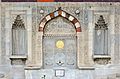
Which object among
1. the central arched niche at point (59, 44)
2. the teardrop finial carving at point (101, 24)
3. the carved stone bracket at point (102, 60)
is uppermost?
the teardrop finial carving at point (101, 24)

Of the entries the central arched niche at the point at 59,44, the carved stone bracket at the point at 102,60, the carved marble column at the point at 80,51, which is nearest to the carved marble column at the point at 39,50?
the central arched niche at the point at 59,44

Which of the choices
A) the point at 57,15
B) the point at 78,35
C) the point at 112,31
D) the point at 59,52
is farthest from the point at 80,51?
the point at 57,15

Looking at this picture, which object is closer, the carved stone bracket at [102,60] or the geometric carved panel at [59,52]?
the carved stone bracket at [102,60]

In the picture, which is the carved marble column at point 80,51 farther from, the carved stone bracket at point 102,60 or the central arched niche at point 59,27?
the carved stone bracket at point 102,60

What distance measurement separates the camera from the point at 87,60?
13195 millimetres

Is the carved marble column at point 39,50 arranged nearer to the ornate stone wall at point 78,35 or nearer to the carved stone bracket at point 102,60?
the ornate stone wall at point 78,35

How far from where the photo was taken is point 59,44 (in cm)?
1331

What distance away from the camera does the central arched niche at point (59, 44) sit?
1330cm

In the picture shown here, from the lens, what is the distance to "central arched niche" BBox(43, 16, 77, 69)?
13.3m

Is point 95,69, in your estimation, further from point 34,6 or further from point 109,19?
point 34,6

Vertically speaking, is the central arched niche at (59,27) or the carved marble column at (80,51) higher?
the central arched niche at (59,27)

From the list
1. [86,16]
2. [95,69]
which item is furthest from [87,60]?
[86,16]

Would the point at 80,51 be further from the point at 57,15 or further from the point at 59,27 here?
the point at 57,15

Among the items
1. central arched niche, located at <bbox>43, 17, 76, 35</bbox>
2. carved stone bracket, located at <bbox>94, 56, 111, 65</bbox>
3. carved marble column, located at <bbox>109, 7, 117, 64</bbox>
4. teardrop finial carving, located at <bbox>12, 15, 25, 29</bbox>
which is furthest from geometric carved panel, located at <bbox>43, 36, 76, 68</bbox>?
carved marble column, located at <bbox>109, 7, 117, 64</bbox>
